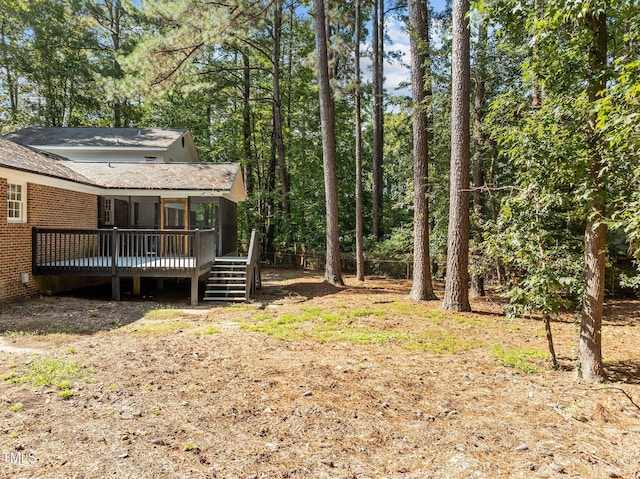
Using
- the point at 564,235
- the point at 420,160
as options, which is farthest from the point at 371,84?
the point at 564,235

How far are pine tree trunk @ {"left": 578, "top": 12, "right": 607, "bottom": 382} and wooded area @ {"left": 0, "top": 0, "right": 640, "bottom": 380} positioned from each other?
0.9 inches

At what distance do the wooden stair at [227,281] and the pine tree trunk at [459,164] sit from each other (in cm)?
548

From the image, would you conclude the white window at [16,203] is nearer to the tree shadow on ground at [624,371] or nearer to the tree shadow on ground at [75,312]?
the tree shadow on ground at [75,312]

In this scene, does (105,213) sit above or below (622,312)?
above

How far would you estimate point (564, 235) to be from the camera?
28.1 ft

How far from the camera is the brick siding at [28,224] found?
27.6ft

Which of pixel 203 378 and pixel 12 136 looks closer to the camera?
pixel 203 378

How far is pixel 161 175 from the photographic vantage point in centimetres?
1312

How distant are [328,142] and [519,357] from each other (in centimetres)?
948

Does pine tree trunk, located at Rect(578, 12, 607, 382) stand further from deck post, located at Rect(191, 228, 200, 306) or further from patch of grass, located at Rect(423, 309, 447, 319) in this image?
deck post, located at Rect(191, 228, 200, 306)

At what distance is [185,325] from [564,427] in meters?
6.27

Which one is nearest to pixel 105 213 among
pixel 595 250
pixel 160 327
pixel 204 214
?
pixel 204 214

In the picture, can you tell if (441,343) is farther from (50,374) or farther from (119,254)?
(119,254)

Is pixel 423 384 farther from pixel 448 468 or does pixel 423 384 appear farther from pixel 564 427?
pixel 448 468
